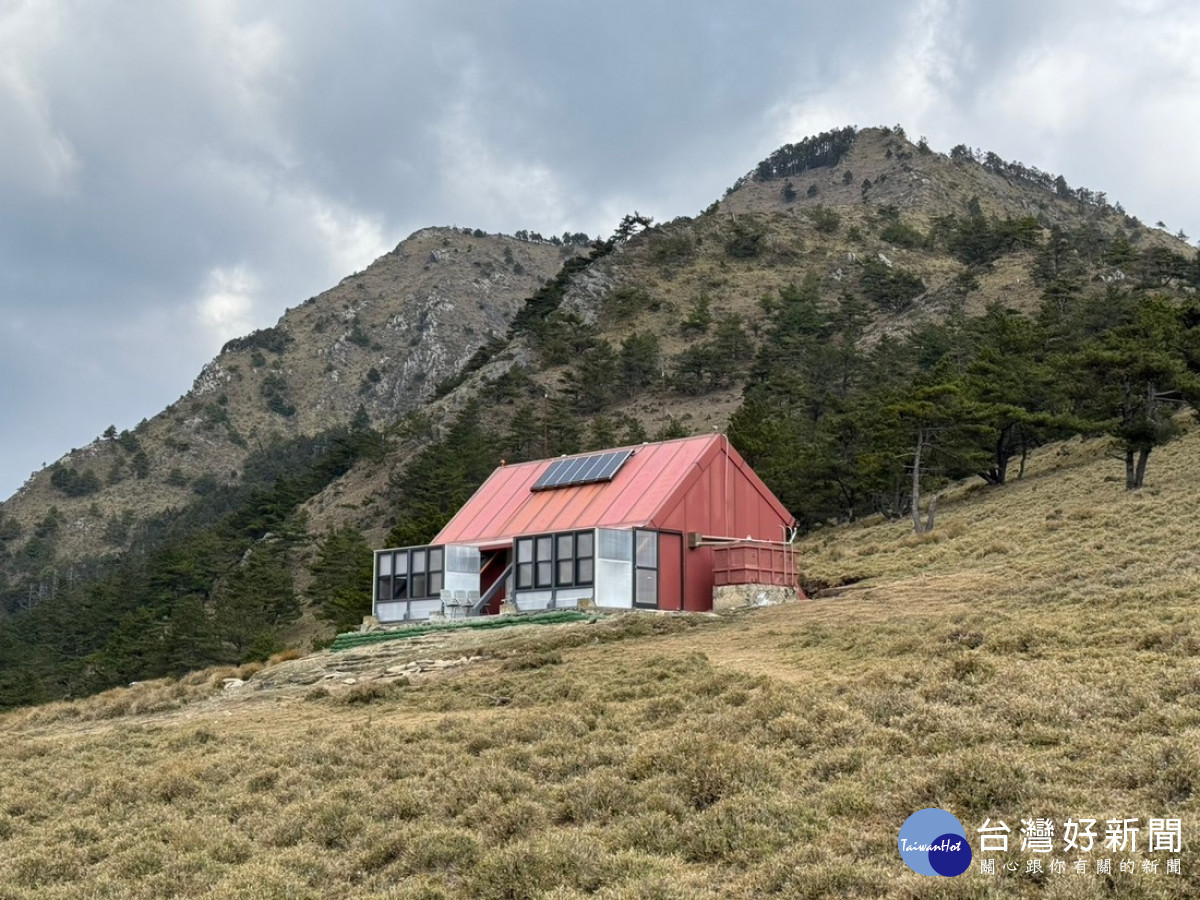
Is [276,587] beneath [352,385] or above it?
beneath

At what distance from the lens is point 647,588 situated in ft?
123

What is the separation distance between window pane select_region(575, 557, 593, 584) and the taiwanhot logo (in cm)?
2533

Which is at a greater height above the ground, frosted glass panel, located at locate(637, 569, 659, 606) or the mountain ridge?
the mountain ridge

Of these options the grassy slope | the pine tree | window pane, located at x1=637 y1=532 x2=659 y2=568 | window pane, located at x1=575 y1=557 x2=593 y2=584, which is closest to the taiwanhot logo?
the grassy slope

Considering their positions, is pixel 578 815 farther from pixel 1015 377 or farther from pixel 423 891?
pixel 1015 377

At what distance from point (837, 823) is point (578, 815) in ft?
11.0

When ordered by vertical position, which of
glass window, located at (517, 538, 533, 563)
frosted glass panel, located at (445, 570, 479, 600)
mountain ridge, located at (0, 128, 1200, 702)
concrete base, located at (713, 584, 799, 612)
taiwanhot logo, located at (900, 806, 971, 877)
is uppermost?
mountain ridge, located at (0, 128, 1200, 702)

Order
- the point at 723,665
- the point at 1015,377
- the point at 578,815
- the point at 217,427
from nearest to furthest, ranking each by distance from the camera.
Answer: the point at 578,815 → the point at 723,665 → the point at 1015,377 → the point at 217,427

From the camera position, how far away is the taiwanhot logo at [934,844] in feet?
32.9

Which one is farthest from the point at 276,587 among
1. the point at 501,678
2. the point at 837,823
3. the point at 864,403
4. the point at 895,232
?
the point at 895,232

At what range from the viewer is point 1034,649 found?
1909 centimetres

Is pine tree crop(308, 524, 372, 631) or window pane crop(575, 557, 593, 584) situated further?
pine tree crop(308, 524, 372, 631)

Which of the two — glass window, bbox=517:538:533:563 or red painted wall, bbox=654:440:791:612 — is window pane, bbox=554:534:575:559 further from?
red painted wall, bbox=654:440:791:612

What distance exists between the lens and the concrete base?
36.8 metres
